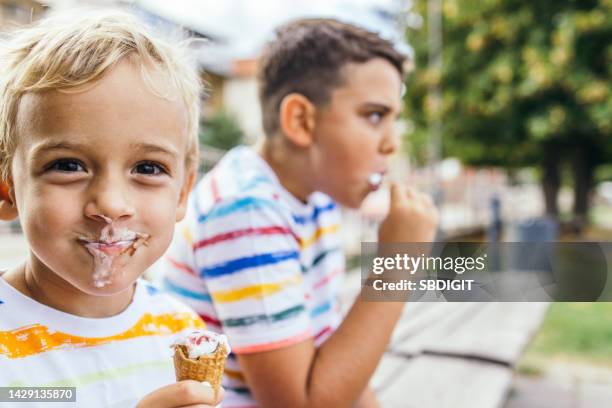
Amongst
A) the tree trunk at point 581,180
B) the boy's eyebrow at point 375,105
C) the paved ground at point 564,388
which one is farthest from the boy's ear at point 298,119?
the tree trunk at point 581,180

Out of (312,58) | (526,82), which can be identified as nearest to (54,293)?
(312,58)

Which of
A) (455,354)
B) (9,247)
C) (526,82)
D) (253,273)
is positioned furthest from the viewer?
(526,82)

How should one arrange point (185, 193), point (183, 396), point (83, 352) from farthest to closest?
point (185, 193) < point (83, 352) < point (183, 396)

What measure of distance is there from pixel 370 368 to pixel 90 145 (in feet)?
2.25

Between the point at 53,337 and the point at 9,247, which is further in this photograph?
the point at 9,247

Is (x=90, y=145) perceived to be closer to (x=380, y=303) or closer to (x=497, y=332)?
(x=380, y=303)

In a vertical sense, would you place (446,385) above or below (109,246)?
below

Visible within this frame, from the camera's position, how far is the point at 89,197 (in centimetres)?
78

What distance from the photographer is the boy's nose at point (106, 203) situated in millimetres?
778

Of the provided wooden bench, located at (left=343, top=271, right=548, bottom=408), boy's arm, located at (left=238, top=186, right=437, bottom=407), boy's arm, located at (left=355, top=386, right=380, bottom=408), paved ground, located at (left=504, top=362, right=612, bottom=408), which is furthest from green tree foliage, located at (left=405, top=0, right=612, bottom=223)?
boy's arm, located at (left=238, top=186, right=437, bottom=407)

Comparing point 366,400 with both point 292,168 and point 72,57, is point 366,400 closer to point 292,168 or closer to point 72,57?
point 292,168

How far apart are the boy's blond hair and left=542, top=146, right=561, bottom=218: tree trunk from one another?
13243 mm

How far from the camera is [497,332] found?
2445mm

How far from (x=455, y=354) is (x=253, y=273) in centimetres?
125
